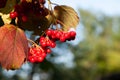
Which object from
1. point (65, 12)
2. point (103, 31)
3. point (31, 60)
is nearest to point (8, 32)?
point (31, 60)

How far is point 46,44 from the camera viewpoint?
1.63 m

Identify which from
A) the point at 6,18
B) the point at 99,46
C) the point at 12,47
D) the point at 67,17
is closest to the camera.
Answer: the point at 12,47

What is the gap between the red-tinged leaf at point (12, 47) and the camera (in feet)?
4.76

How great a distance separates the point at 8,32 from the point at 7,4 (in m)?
0.14

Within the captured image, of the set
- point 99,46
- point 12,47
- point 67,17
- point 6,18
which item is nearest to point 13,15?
point 6,18

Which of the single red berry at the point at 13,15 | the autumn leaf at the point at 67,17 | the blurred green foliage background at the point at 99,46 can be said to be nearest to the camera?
the single red berry at the point at 13,15

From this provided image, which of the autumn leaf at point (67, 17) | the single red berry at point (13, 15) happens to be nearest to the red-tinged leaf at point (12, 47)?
the single red berry at point (13, 15)

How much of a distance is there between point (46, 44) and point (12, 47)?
19 cm

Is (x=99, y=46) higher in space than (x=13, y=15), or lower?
lower

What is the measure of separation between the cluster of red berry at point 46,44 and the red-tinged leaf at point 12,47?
0.40 feet

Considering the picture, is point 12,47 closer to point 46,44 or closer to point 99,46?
point 46,44

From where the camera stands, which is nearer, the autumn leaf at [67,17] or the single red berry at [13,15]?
the single red berry at [13,15]

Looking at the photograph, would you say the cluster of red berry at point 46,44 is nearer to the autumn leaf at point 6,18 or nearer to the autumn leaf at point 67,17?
the autumn leaf at point 67,17

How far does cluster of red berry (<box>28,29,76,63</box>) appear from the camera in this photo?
1.62m
